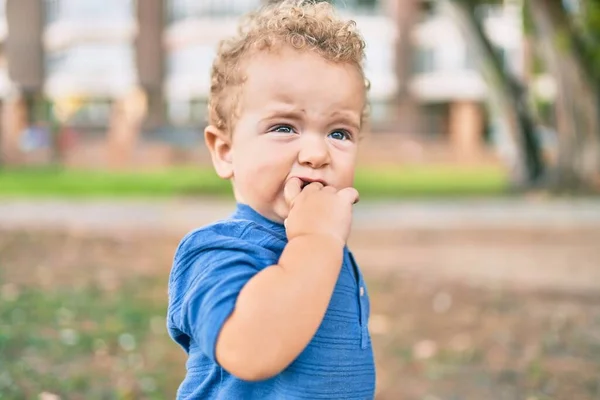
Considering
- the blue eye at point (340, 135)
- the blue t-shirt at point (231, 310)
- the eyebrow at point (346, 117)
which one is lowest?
the blue t-shirt at point (231, 310)

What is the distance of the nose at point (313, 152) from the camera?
163cm

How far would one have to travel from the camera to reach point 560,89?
15.8 metres

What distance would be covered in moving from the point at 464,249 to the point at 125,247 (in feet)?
11.8

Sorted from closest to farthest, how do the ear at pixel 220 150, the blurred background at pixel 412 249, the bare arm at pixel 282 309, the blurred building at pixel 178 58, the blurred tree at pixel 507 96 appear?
the bare arm at pixel 282 309, the ear at pixel 220 150, the blurred background at pixel 412 249, the blurred tree at pixel 507 96, the blurred building at pixel 178 58

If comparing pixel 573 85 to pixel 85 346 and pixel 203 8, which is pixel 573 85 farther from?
pixel 203 8

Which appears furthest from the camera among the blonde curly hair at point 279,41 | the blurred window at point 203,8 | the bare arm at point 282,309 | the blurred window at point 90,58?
the blurred window at point 90,58

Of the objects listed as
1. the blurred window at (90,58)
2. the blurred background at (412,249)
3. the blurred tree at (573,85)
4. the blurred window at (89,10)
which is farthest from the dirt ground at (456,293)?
the blurred window at (90,58)

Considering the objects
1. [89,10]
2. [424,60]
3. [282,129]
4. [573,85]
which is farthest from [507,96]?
[89,10]

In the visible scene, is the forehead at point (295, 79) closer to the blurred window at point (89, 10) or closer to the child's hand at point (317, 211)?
the child's hand at point (317, 211)

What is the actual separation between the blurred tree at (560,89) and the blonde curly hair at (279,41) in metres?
13.4

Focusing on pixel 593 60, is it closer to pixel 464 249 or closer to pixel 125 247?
pixel 464 249

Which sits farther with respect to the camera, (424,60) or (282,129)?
(424,60)

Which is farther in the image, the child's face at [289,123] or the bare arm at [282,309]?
the child's face at [289,123]

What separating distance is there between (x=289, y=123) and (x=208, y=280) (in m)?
0.35
